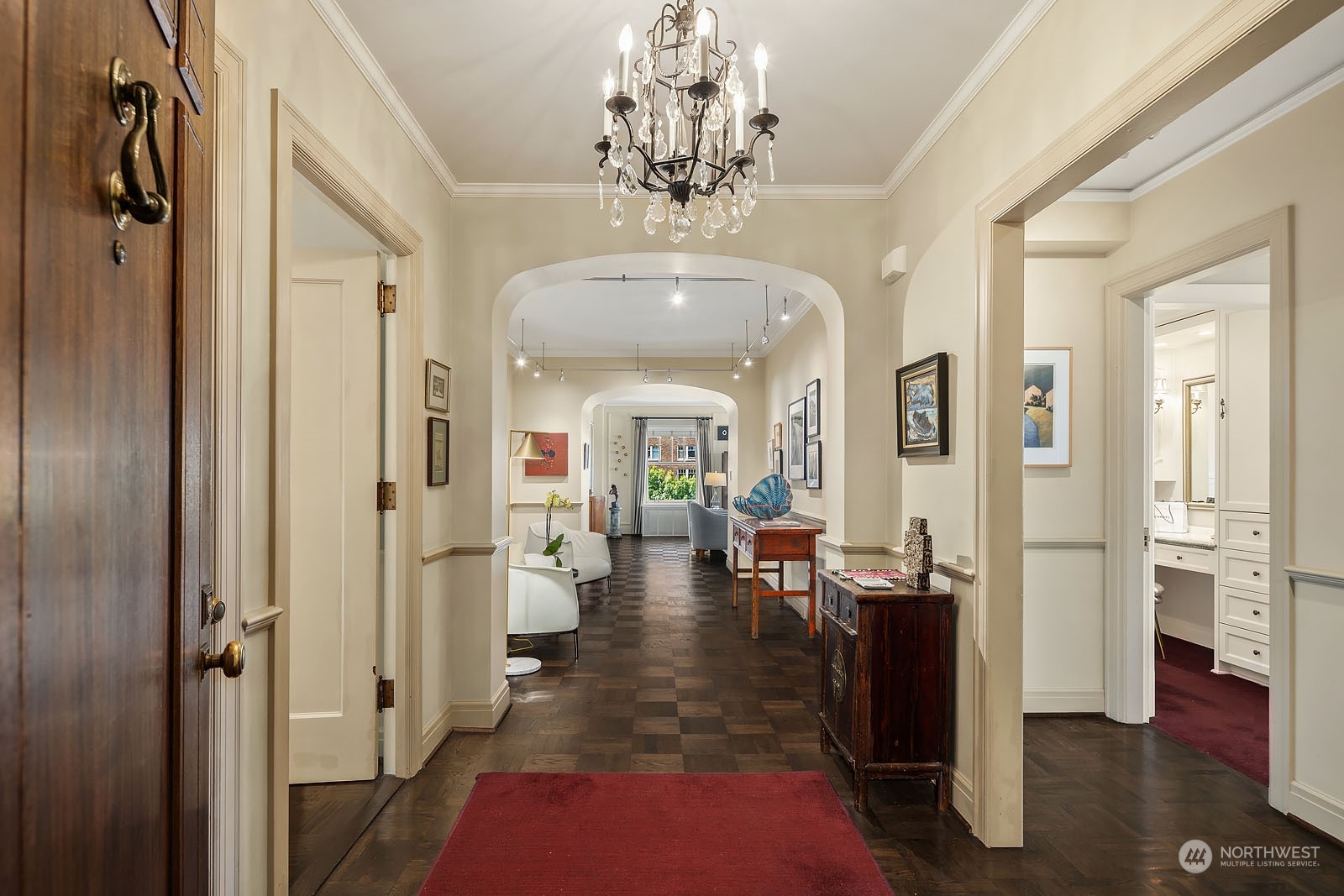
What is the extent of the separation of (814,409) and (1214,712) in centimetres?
316

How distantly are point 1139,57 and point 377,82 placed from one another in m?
2.42

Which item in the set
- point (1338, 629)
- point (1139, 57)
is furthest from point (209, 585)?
point (1338, 629)

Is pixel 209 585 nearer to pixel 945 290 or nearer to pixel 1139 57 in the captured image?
pixel 1139 57

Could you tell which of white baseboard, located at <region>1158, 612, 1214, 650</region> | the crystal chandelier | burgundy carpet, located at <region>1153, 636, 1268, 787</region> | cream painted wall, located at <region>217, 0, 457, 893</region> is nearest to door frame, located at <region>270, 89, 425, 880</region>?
cream painted wall, located at <region>217, 0, 457, 893</region>

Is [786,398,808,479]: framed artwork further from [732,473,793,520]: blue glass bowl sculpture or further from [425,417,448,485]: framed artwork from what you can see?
[425,417,448,485]: framed artwork

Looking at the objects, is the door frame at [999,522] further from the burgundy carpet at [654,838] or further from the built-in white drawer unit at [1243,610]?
the built-in white drawer unit at [1243,610]

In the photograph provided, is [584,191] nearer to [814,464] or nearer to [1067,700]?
[814,464]

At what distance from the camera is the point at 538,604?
14.7 ft

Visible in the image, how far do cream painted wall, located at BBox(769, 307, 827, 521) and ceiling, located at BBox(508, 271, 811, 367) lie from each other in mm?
162

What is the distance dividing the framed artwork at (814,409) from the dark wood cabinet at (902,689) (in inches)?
108

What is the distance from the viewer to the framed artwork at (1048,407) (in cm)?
350

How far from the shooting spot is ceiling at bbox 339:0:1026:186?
212 centimetres

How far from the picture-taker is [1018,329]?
2393 millimetres

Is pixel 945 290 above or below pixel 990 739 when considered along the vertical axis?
above
